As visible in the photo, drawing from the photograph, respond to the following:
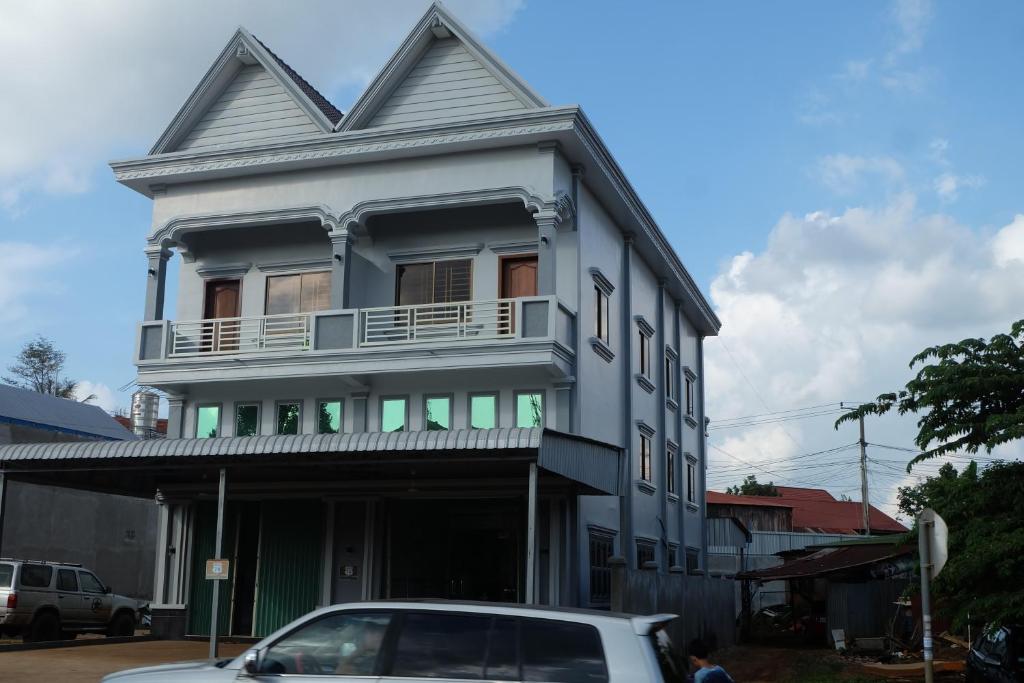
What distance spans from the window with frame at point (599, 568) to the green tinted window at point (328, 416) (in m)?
5.78

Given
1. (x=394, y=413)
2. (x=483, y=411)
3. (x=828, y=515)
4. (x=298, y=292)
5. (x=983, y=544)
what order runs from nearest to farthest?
(x=983, y=544) → (x=483, y=411) → (x=394, y=413) → (x=298, y=292) → (x=828, y=515)

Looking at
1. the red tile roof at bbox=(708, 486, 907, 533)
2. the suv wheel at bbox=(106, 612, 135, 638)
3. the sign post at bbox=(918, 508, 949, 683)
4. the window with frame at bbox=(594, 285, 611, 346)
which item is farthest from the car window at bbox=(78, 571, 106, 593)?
the red tile roof at bbox=(708, 486, 907, 533)

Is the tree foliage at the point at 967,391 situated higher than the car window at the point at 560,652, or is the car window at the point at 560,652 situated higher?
the tree foliage at the point at 967,391

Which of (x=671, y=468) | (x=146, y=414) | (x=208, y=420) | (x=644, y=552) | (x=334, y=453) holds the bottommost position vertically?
(x=644, y=552)

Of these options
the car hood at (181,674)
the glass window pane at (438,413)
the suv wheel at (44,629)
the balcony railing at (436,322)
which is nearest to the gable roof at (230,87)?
the balcony railing at (436,322)

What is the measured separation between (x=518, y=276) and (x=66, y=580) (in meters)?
11.3

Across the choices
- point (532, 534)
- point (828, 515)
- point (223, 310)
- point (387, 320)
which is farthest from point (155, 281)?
point (828, 515)

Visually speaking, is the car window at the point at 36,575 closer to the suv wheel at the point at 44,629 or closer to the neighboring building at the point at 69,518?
the suv wheel at the point at 44,629

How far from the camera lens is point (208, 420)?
955 inches

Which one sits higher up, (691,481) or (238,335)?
(238,335)

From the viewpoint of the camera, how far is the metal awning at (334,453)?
54.5 feet

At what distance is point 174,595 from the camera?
24.0 metres

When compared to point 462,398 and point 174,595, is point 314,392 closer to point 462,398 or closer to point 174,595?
point 462,398

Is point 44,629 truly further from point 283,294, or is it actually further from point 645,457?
point 645,457
